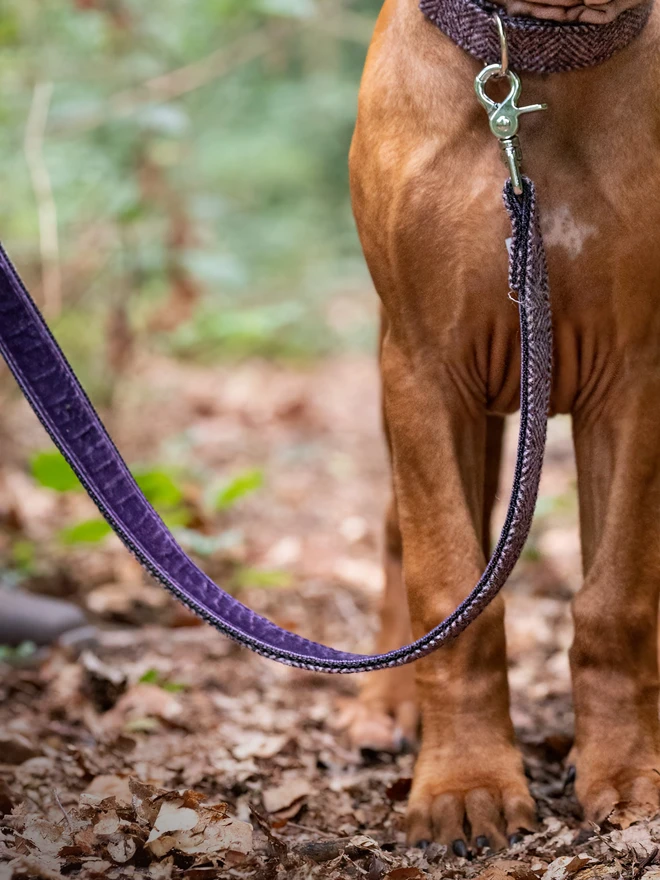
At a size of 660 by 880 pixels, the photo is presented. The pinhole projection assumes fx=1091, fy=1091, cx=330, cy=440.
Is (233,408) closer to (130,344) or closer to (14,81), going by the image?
(130,344)

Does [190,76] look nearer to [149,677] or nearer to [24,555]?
[24,555]

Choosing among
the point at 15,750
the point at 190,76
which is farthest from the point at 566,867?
the point at 190,76

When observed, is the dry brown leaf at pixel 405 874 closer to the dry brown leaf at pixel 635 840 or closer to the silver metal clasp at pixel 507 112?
the dry brown leaf at pixel 635 840

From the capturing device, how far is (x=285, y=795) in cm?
225

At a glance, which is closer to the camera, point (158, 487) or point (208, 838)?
point (208, 838)

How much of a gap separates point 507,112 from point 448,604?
0.89 meters

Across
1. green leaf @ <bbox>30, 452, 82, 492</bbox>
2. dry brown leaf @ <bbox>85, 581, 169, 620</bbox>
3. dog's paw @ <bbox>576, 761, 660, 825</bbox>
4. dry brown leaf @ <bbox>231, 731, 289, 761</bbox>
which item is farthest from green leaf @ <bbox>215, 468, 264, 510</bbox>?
dog's paw @ <bbox>576, 761, 660, 825</bbox>

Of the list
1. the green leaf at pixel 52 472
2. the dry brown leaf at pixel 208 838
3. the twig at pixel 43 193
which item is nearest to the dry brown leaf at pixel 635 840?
the dry brown leaf at pixel 208 838

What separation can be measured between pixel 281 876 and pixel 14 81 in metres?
4.82

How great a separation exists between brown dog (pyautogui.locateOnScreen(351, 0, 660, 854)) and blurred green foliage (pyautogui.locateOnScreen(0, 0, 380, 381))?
2963 millimetres

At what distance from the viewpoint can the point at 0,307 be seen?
1.89m

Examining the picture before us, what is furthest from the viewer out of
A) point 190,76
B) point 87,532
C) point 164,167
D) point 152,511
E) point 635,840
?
point 164,167

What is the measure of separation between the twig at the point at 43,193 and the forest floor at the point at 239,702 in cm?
55

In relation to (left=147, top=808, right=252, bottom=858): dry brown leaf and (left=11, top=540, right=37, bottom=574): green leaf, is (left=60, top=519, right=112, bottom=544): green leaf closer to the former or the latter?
(left=11, top=540, right=37, bottom=574): green leaf
